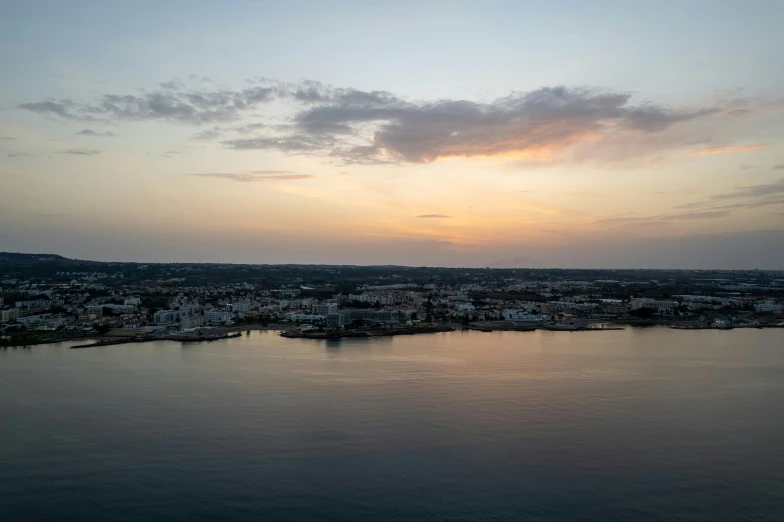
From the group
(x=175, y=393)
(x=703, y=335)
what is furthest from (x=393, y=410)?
(x=703, y=335)

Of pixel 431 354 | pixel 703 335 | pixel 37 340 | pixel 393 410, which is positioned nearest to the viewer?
pixel 393 410

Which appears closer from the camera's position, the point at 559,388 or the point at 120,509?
the point at 120,509

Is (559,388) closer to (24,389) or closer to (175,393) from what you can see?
(175,393)

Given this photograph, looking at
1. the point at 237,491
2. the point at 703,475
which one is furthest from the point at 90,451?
the point at 703,475

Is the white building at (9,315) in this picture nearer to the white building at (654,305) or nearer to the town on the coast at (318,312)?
the town on the coast at (318,312)

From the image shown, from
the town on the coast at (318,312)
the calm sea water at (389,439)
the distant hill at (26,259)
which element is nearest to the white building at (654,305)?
the town on the coast at (318,312)

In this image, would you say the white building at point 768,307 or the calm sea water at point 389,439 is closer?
the calm sea water at point 389,439

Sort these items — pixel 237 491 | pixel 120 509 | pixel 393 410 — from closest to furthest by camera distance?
pixel 120 509, pixel 237 491, pixel 393 410
